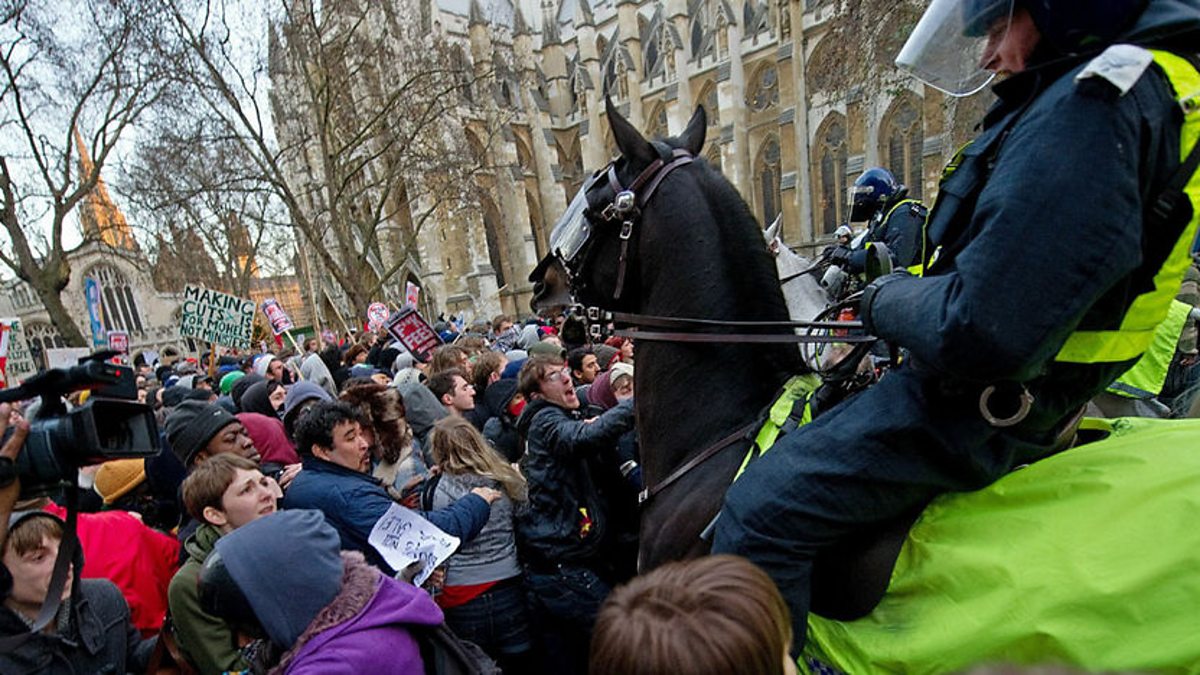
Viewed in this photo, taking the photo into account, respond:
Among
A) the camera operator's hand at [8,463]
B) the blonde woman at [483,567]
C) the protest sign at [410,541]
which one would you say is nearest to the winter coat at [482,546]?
the blonde woman at [483,567]

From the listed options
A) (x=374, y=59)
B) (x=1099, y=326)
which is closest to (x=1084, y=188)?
(x=1099, y=326)

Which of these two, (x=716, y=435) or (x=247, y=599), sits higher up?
(x=716, y=435)

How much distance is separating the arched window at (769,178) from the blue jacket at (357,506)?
28760 millimetres

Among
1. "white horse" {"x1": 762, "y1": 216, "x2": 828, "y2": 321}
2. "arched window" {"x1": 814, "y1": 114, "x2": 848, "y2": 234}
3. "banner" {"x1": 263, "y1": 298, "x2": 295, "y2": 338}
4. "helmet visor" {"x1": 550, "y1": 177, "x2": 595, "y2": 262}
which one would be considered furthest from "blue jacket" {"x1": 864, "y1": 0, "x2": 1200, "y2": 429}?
"arched window" {"x1": 814, "y1": 114, "x2": 848, "y2": 234}

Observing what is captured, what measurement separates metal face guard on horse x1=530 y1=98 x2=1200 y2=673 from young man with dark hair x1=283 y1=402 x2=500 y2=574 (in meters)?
1.07

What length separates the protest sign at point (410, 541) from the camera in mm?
2588

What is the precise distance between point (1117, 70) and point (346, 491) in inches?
123

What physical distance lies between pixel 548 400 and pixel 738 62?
2961cm

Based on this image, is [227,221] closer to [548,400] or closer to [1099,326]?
[548,400]

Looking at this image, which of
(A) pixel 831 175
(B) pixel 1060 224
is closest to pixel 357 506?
(B) pixel 1060 224

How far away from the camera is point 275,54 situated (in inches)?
578

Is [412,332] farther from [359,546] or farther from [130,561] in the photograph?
[359,546]

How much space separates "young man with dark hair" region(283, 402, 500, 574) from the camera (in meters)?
2.72

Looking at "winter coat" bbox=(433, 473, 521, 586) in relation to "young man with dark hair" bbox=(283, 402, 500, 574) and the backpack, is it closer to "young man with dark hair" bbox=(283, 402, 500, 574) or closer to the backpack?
"young man with dark hair" bbox=(283, 402, 500, 574)
